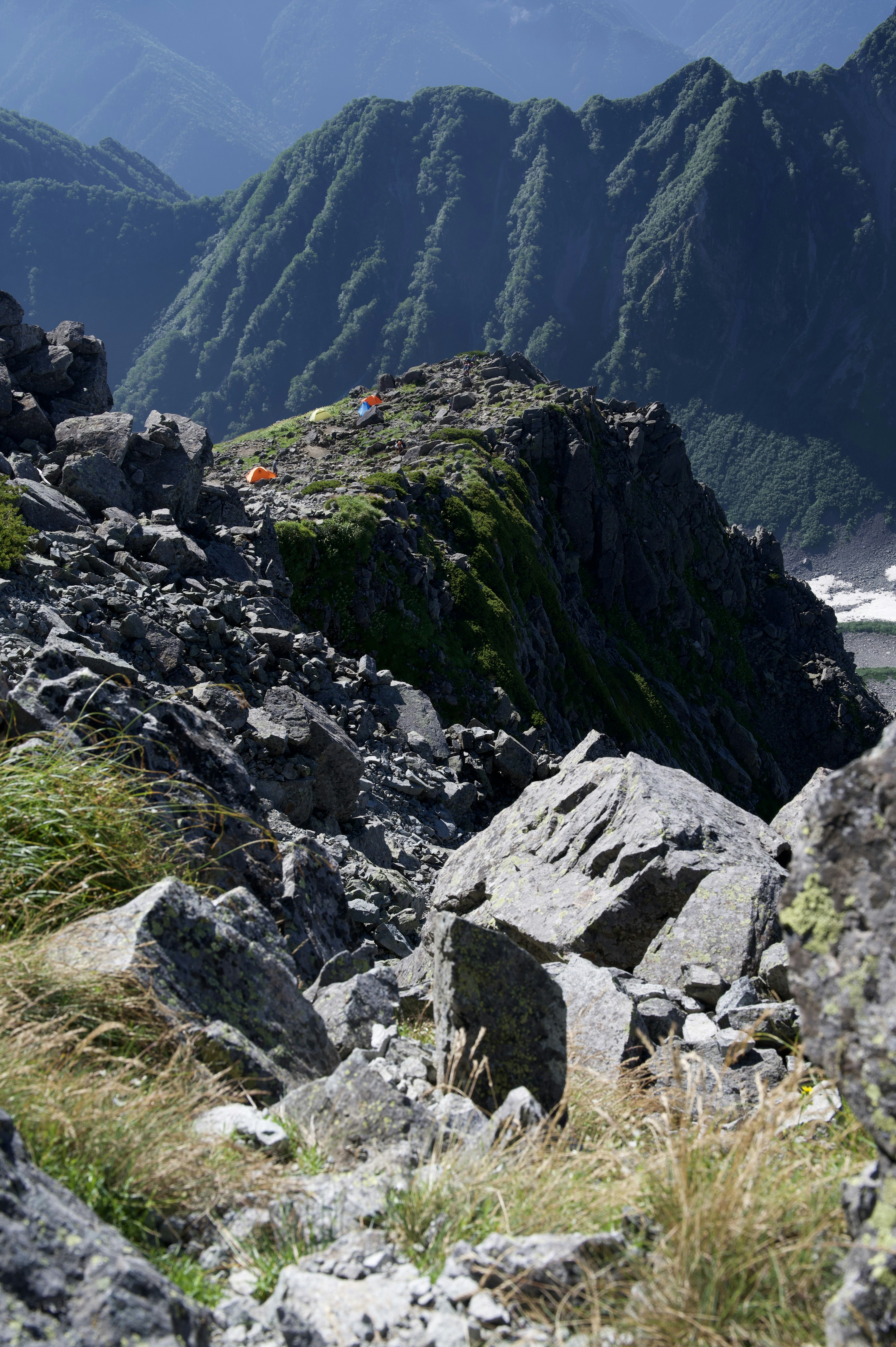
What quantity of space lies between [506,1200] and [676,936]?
7297 mm

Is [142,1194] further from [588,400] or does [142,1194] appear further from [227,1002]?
[588,400]

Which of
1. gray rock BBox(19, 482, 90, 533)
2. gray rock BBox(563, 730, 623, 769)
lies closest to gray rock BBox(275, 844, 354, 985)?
gray rock BBox(563, 730, 623, 769)

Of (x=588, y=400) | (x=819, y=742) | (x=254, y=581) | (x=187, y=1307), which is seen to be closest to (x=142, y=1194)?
(x=187, y=1307)

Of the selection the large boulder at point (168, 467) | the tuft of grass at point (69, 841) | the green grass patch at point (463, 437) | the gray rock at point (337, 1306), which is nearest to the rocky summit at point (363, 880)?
the gray rock at point (337, 1306)

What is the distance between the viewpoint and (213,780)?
10.2m

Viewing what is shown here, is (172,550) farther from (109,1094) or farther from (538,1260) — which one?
(538,1260)

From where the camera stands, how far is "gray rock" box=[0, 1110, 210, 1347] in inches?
124

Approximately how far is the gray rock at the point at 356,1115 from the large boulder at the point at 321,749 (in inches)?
506

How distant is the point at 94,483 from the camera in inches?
875

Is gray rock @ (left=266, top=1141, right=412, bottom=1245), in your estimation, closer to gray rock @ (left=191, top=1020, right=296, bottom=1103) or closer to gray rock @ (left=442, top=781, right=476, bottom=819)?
gray rock @ (left=191, top=1020, right=296, bottom=1103)

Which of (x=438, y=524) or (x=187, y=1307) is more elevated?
(x=438, y=524)

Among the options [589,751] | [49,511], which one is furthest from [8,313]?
[589,751]

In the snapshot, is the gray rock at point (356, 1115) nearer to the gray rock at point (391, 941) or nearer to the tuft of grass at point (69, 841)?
the tuft of grass at point (69, 841)

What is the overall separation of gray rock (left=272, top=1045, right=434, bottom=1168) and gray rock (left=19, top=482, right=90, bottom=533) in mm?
17050
